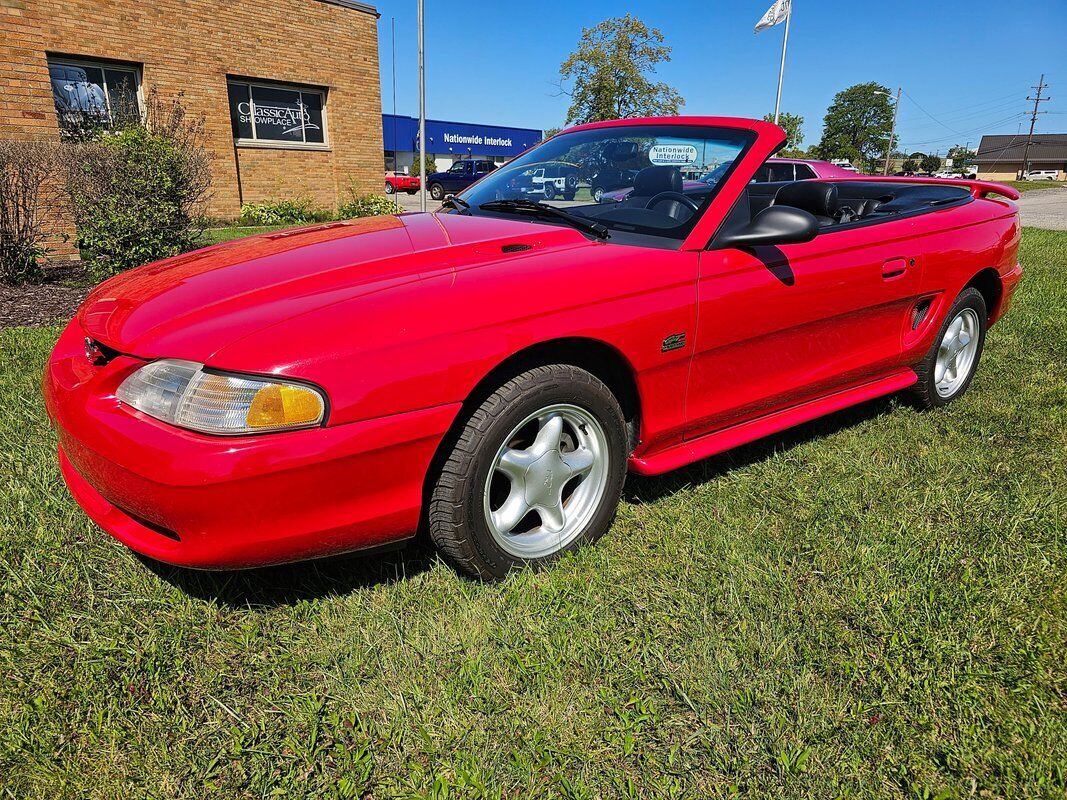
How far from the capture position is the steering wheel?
2671mm

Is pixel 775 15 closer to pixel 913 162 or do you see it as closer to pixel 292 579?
pixel 292 579

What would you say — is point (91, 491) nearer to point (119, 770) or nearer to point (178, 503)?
point (178, 503)

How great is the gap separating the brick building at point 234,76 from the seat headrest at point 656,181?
10.9m

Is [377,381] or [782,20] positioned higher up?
[782,20]

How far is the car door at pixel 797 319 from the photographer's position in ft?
8.37

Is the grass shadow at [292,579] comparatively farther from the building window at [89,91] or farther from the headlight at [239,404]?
the building window at [89,91]

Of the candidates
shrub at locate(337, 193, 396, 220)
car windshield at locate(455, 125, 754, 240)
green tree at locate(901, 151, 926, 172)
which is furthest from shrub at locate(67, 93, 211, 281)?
green tree at locate(901, 151, 926, 172)

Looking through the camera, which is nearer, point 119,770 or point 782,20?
point 119,770

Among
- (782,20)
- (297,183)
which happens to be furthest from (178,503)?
(782,20)

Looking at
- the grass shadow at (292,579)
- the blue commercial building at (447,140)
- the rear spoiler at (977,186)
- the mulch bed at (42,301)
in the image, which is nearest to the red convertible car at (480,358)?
the grass shadow at (292,579)

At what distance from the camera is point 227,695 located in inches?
72.6

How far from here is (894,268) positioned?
10.3ft

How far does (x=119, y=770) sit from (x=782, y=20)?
2199cm

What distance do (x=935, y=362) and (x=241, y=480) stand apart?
3479 mm
